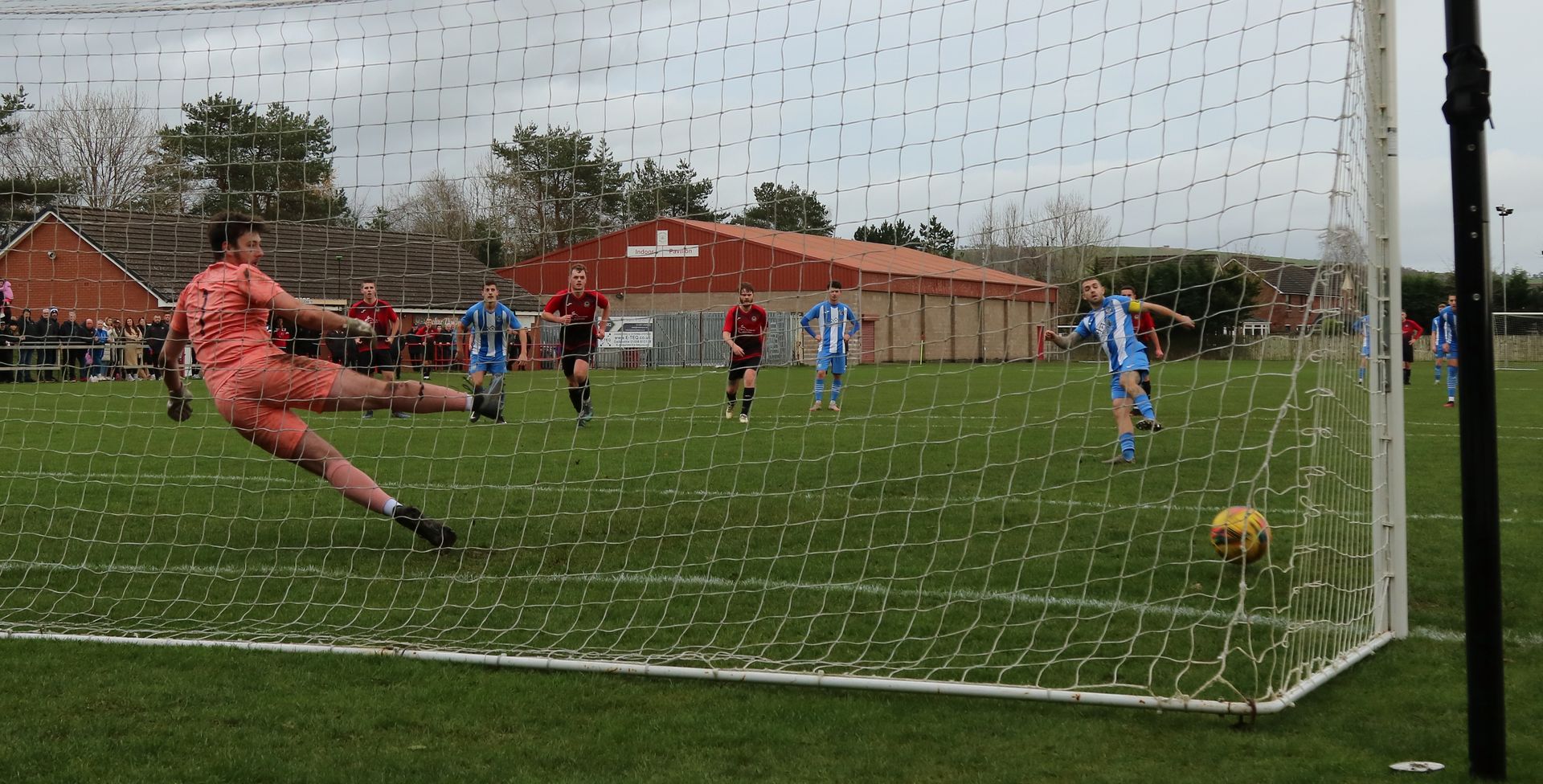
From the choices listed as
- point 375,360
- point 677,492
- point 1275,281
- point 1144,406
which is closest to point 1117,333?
point 1144,406

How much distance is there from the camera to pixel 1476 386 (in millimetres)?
3053

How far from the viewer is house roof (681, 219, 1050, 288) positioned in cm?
568

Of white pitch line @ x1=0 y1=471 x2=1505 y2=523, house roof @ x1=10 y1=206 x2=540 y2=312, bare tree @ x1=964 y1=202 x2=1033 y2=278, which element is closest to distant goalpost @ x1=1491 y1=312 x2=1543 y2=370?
white pitch line @ x1=0 y1=471 x2=1505 y2=523

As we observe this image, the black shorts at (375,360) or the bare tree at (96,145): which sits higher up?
the bare tree at (96,145)

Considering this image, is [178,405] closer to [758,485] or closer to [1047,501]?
[758,485]

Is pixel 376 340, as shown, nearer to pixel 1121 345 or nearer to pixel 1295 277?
pixel 1295 277

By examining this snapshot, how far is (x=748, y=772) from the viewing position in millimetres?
3352

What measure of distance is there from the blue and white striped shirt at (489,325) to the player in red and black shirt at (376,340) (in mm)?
495

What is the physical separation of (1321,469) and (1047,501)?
3288 mm

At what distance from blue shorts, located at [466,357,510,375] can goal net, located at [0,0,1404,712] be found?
106 cm

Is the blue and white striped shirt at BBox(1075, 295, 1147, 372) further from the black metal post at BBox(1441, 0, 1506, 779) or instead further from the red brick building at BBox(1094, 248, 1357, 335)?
the black metal post at BBox(1441, 0, 1506, 779)

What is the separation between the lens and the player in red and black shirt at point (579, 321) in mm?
6703

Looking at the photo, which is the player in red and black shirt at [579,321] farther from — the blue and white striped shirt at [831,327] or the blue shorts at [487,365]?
the blue and white striped shirt at [831,327]

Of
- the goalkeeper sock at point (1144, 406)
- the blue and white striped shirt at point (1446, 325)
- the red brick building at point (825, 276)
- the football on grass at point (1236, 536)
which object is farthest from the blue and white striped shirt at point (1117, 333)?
the blue and white striped shirt at point (1446, 325)
